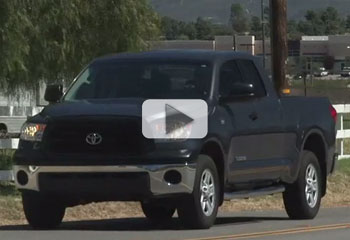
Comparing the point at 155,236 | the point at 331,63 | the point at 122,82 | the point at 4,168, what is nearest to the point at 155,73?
the point at 122,82

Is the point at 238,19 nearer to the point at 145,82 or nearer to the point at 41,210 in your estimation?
the point at 145,82

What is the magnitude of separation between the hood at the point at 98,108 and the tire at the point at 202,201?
91 centimetres

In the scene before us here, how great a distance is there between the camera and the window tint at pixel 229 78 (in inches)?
497

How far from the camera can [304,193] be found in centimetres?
1391

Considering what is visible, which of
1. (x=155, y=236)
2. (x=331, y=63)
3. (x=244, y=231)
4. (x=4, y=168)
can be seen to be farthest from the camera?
(x=331, y=63)

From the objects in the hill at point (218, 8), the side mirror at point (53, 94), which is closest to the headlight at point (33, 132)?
the side mirror at point (53, 94)

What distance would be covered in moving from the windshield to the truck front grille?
2.66 feet

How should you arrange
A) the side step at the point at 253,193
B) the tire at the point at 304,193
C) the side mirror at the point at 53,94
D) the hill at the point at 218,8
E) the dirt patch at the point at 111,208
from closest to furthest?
the side step at the point at 253,193, the side mirror at the point at 53,94, the tire at the point at 304,193, the dirt patch at the point at 111,208, the hill at the point at 218,8

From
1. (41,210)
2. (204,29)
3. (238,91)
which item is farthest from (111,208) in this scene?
(204,29)

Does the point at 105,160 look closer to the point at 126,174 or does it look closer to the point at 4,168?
the point at 126,174

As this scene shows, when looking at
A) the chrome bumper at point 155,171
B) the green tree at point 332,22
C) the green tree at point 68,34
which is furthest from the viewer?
the green tree at point 332,22

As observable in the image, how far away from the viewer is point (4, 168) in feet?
61.6

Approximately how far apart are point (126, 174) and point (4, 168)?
7630mm

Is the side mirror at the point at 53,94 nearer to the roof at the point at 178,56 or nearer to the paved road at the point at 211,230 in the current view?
the roof at the point at 178,56
